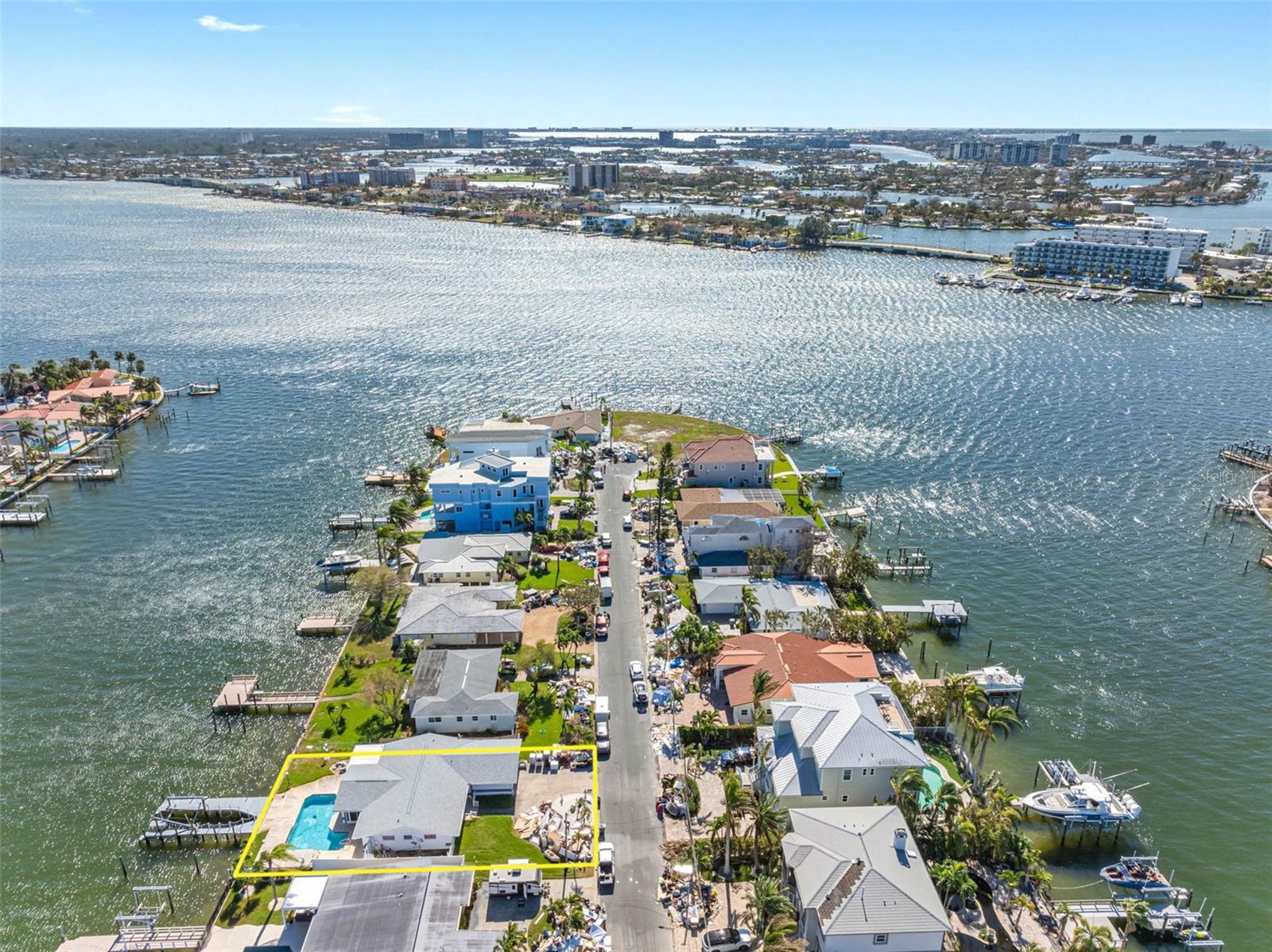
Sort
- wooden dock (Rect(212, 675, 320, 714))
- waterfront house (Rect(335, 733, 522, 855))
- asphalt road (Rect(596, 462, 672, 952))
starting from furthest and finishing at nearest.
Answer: wooden dock (Rect(212, 675, 320, 714)), waterfront house (Rect(335, 733, 522, 855)), asphalt road (Rect(596, 462, 672, 952))

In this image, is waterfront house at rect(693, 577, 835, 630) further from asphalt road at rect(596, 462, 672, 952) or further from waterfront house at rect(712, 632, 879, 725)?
asphalt road at rect(596, 462, 672, 952)

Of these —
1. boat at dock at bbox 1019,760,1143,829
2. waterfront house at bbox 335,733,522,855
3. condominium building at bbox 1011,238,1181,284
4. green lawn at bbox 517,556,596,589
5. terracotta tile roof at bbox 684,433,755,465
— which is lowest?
boat at dock at bbox 1019,760,1143,829

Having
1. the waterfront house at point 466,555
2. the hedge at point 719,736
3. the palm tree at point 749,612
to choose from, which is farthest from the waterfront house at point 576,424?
the hedge at point 719,736

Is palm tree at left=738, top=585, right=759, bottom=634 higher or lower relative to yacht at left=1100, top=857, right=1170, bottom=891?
higher

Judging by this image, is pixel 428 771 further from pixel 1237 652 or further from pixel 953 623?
pixel 1237 652

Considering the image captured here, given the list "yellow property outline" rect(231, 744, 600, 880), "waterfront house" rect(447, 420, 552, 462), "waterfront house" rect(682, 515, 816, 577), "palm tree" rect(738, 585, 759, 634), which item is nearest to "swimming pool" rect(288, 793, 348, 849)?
"yellow property outline" rect(231, 744, 600, 880)

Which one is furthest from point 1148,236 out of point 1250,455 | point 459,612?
point 459,612
